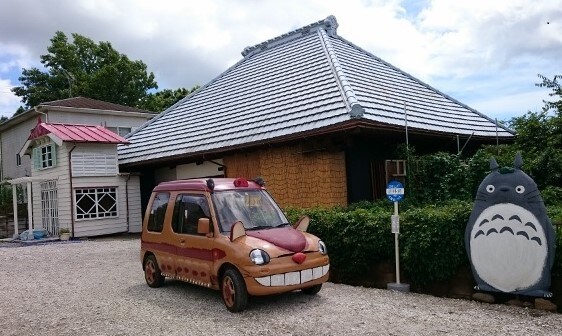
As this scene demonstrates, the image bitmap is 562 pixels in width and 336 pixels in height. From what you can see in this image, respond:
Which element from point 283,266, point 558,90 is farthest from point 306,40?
point 283,266

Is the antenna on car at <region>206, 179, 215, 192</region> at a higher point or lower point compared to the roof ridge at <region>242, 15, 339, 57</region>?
lower

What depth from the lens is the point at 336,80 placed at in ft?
43.6

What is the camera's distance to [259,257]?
6590 millimetres

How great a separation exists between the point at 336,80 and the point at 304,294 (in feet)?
24.0

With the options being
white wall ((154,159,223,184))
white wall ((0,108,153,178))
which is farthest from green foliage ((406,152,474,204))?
white wall ((0,108,153,178))

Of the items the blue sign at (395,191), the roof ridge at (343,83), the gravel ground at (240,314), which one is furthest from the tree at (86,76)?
the blue sign at (395,191)

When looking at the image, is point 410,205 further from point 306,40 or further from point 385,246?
point 306,40

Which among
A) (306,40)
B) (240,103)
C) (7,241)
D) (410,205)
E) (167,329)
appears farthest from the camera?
(7,241)

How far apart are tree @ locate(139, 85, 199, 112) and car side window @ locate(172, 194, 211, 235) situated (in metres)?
35.2

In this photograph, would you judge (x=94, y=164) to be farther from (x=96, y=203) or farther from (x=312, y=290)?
(x=312, y=290)

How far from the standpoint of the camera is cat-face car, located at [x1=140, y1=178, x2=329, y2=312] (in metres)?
6.64

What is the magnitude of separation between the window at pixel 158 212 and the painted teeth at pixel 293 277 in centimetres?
266

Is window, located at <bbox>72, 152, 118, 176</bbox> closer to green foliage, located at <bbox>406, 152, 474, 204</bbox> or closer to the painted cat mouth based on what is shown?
green foliage, located at <bbox>406, 152, 474, 204</bbox>

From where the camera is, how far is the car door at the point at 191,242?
7281mm
